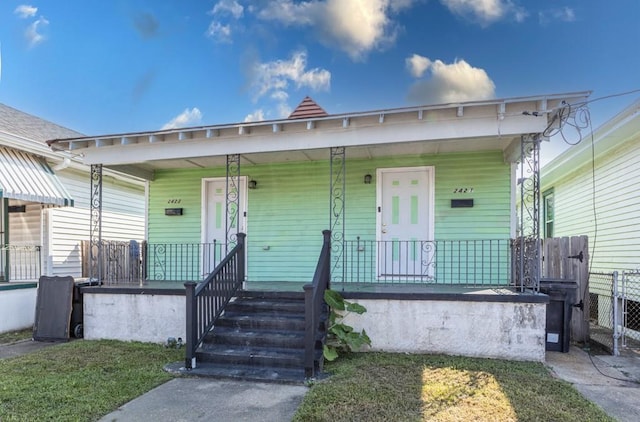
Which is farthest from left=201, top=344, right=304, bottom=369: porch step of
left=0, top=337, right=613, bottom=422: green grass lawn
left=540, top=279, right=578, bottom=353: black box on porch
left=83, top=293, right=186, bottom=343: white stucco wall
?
left=540, top=279, right=578, bottom=353: black box on porch

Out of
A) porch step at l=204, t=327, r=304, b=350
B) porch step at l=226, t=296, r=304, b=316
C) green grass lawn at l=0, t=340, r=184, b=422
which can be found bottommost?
green grass lawn at l=0, t=340, r=184, b=422

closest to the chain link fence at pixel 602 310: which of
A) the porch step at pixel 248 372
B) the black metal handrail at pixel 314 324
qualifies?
the black metal handrail at pixel 314 324

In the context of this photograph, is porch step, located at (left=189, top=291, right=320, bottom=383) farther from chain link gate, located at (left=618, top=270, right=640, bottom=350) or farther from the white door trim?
chain link gate, located at (left=618, top=270, right=640, bottom=350)

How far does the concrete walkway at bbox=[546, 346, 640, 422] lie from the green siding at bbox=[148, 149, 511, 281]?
2.19 meters

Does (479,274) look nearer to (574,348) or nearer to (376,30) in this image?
(574,348)

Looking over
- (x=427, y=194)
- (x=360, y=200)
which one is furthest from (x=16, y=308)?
(x=427, y=194)

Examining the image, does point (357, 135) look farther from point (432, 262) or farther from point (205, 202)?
point (205, 202)

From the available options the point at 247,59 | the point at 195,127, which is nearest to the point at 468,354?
the point at 195,127

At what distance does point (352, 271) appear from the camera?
273 inches

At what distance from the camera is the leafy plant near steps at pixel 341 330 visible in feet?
15.8

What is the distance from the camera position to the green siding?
6586mm

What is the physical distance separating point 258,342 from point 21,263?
22.0ft

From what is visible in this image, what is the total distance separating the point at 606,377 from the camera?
14.0ft

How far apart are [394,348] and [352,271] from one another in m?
1.99
